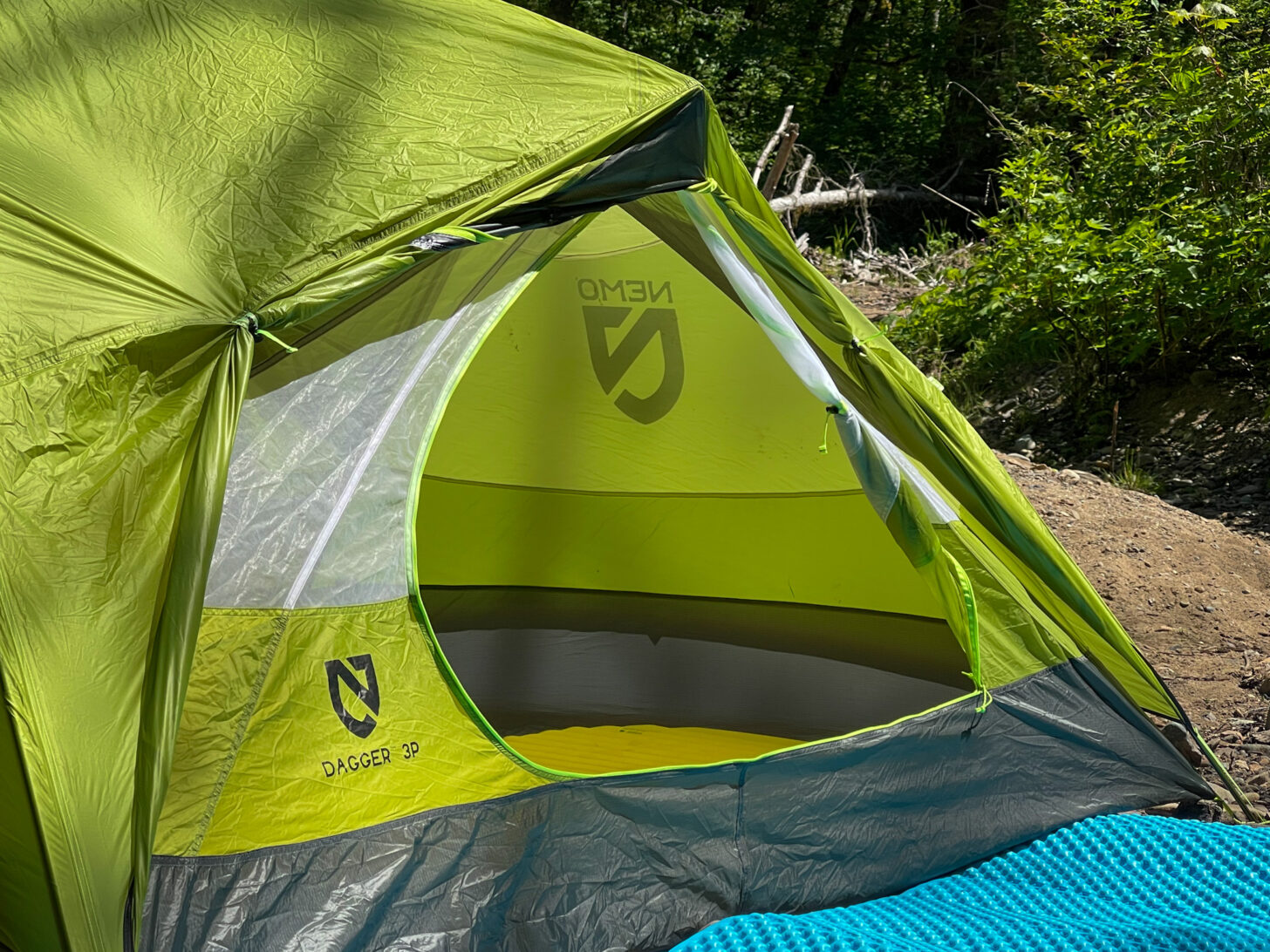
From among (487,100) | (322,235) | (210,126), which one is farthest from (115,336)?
(487,100)

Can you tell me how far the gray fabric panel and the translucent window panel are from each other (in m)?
0.52

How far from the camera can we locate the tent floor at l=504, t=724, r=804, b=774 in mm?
3240

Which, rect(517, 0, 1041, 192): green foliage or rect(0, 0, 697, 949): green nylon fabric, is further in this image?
rect(517, 0, 1041, 192): green foliage

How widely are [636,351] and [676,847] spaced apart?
156 centimetres

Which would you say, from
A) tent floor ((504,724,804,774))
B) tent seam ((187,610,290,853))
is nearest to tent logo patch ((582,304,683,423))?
tent floor ((504,724,804,774))

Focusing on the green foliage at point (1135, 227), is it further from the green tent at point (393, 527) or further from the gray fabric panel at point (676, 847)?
the gray fabric panel at point (676, 847)

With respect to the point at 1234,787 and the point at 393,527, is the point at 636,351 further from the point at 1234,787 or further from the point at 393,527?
the point at 1234,787

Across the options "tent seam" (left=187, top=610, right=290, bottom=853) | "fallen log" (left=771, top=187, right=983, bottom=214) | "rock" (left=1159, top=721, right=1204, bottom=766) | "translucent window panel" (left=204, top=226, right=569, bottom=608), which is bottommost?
"rock" (left=1159, top=721, right=1204, bottom=766)

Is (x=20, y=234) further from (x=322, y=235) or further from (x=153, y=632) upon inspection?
(x=153, y=632)

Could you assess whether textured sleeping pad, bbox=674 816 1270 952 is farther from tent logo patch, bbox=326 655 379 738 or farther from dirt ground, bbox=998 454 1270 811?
tent logo patch, bbox=326 655 379 738

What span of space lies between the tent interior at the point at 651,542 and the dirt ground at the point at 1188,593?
2.58ft

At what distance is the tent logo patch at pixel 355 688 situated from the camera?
242 centimetres

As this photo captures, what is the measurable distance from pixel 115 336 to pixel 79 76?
0.65 m

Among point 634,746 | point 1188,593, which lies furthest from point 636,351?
point 1188,593
